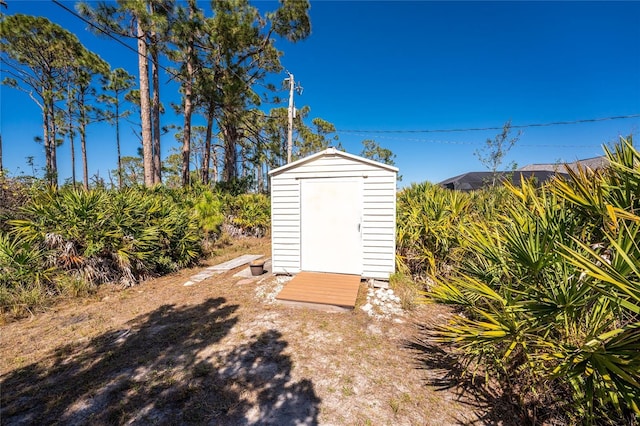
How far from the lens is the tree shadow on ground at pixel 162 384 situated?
1.99m

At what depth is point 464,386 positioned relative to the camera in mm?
2406

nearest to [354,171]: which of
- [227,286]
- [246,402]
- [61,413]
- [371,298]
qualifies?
[371,298]

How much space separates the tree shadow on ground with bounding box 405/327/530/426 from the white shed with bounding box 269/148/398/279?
6.35ft

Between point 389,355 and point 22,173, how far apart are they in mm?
8603

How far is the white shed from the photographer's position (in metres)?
4.75

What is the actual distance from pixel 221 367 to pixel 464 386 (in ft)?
7.98

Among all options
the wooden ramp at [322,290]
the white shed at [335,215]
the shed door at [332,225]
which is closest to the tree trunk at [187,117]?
the white shed at [335,215]

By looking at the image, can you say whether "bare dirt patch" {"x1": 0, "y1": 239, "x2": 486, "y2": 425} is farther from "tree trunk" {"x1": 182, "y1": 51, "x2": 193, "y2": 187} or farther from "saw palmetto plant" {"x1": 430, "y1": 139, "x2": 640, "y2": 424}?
"tree trunk" {"x1": 182, "y1": 51, "x2": 193, "y2": 187}

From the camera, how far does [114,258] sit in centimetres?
508

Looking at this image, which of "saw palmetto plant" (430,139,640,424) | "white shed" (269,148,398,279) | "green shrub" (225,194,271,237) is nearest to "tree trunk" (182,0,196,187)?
"green shrub" (225,194,271,237)

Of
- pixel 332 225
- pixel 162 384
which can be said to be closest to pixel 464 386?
pixel 162 384

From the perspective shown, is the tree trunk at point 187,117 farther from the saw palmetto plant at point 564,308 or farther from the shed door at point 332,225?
the saw palmetto plant at point 564,308

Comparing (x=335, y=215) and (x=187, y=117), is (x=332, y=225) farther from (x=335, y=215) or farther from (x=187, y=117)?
(x=187, y=117)

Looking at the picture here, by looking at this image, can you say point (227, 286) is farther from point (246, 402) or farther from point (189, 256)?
point (246, 402)
